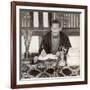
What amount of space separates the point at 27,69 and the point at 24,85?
0.39ft

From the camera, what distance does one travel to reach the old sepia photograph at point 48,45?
1.66m

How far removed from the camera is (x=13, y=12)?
1.65 metres

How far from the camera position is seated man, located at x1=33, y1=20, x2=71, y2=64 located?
1730 mm

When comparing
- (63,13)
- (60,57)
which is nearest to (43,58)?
(60,57)

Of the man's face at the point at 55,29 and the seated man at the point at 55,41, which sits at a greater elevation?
the man's face at the point at 55,29

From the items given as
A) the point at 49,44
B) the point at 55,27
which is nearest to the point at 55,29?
the point at 55,27

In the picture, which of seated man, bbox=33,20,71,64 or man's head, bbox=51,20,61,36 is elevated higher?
man's head, bbox=51,20,61,36

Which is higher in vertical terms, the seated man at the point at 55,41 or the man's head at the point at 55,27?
the man's head at the point at 55,27

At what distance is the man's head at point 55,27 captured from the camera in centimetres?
175

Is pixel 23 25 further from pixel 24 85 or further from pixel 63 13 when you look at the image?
pixel 24 85

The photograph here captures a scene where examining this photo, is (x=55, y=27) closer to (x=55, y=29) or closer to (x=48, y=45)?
(x=55, y=29)

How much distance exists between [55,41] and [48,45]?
65 millimetres

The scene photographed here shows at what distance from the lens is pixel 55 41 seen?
5.77 feet

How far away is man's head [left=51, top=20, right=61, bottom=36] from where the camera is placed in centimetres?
175
